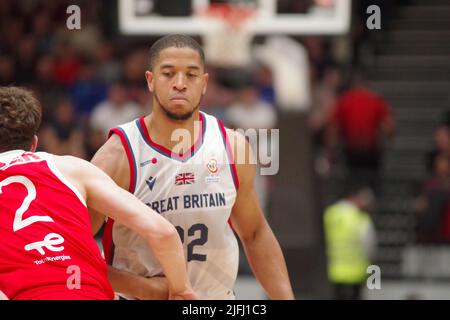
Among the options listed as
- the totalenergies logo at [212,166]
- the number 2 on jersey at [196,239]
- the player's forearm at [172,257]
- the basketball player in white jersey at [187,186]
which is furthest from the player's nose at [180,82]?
the player's forearm at [172,257]

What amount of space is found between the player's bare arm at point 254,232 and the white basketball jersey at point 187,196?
0.06 meters

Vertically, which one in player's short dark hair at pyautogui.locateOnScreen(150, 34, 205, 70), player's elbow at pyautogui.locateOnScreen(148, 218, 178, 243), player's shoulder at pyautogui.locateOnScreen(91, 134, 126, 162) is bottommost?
player's elbow at pyautogui.locateOnScreen(148, 218, 178, 243)

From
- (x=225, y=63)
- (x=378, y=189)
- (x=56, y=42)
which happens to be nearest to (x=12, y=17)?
(x=56, y=42)

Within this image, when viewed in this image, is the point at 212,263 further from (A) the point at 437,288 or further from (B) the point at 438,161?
(B) the point at 438,161

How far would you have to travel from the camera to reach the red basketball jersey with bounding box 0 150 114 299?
4047mm

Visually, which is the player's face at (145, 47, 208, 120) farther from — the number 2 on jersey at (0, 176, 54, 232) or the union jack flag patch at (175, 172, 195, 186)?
the number 2 on jersey at (0, 176, 54, 232)

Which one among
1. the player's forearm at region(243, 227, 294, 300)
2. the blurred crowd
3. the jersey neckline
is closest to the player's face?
the jersey neckline

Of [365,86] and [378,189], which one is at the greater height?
[365,86]

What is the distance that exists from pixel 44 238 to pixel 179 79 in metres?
1.29

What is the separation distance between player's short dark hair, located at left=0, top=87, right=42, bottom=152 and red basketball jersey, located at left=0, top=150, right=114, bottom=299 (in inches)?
4.2

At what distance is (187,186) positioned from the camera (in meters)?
5.27
